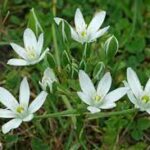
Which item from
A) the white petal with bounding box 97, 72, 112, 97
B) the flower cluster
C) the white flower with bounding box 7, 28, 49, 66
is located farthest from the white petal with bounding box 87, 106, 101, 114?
the white flower with bounding box 7, 28, 49, 66

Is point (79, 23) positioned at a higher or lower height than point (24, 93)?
higher

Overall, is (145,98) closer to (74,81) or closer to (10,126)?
(74,81)

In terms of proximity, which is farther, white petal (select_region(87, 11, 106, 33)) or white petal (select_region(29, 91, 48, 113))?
white petal (select_region(87, 11, 106, 33))

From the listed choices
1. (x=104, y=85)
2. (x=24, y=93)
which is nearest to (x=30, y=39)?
(x=24, y=93)

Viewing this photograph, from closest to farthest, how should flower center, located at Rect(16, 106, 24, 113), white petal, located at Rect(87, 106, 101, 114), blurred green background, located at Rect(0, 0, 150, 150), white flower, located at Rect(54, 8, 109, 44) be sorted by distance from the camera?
white petal, located at Rect(87, 106, 101, 114) → flower center, located at Rect(16, 106, 24, 113) → white flower, located at Rect(54, 8, 109, 44) → blurred green background, located at Rect(0, 0, 150, 150)

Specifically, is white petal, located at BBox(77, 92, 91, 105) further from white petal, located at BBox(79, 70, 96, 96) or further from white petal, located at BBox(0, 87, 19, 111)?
white petal, located at BBox(0, 87, 19, 111)

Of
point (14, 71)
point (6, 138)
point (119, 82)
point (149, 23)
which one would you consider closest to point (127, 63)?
point (119, 82)

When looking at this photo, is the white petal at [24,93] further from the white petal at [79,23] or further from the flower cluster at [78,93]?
the white petal at [79,23]

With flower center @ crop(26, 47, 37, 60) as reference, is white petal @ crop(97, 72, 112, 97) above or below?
below
